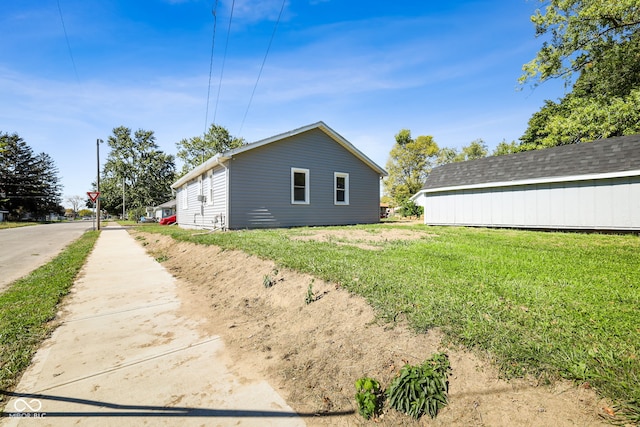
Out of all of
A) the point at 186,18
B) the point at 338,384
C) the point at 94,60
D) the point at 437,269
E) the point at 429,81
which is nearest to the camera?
the point at 338,384

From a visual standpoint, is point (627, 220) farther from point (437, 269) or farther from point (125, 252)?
point (125, 252)

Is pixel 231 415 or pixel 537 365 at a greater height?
pixel 537 365

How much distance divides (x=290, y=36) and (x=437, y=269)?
683cm

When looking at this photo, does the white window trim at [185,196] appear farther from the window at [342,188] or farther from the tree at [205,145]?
the tree at [205,145]

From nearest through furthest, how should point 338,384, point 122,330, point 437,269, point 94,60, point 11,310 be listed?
1. point 338,384
2. point 122,330
3. point 11,310
4. point 437,269
5. point 94,60

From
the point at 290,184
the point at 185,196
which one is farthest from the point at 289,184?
the point at 185,196

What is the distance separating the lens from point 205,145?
135ft

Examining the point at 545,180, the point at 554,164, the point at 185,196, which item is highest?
the point at 554,164

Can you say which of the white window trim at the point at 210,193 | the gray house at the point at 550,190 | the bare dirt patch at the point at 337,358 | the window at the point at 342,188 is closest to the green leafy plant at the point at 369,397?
the bare dirt patch at the point at 337,358

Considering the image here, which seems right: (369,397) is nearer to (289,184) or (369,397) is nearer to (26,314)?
(26,314)

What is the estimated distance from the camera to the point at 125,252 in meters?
8.84

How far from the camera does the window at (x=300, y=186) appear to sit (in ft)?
40.4

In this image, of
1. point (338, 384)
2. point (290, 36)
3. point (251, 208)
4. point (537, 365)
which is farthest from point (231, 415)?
point (251, 208)

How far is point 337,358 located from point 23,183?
65.5 meters
